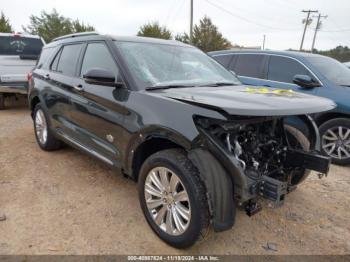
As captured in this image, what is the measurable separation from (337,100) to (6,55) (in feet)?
26.6

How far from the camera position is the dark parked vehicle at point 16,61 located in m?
7.96

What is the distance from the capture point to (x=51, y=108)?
4.47 metres

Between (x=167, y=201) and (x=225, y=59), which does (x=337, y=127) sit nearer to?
(x=225, y=59)

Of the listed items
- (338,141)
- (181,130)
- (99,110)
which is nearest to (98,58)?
(99,110)

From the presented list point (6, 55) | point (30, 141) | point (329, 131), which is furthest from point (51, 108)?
point (6, 55)

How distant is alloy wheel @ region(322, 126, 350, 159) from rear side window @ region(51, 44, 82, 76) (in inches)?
152

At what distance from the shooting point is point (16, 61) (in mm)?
8266

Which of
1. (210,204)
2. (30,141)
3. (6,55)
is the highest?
(6,55)

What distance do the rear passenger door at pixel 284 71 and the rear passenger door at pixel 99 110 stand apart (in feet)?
10.7

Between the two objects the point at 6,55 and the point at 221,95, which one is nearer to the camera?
the point at 221,95

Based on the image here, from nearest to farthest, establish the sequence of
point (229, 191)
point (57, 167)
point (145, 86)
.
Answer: point (229, 191), point (145, 86), point (57, 167)

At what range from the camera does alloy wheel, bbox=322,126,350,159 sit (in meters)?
4.69

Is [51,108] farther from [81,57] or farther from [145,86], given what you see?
[145,86]

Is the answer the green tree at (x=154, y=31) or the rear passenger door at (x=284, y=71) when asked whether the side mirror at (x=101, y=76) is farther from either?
the green tree at (x=154, y=31)
